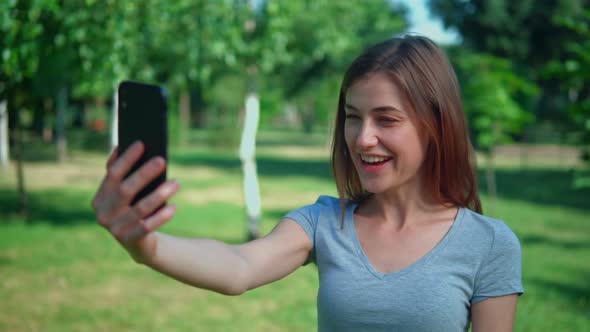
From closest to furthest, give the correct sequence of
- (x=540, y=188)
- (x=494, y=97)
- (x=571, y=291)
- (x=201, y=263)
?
(x=201, y=263) → (x=571, y=291) → (x=494, y=97) → (x=540, y=188)

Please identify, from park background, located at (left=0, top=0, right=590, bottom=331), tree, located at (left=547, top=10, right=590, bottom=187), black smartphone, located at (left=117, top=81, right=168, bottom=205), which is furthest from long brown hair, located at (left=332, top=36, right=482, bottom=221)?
tree, located at (left=547, top=10, right=590, bottom=187)

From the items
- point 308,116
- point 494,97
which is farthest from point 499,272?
point 308,116

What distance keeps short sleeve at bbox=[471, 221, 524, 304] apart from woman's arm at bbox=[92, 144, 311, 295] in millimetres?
568

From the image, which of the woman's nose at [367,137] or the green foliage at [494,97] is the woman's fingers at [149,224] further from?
the green foliage at [494,97]

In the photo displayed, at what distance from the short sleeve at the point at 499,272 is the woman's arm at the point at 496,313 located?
2 centimetres

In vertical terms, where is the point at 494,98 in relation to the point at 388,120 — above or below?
below

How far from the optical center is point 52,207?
46.0 ft

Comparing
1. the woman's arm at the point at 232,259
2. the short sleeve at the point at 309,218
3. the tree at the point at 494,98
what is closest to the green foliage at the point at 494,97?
the tree at the point at 494,98

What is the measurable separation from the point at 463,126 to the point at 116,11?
6110mm

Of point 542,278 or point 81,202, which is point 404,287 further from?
point 81,202

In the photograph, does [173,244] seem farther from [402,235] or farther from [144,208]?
[402,235]

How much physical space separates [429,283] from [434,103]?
556 mm

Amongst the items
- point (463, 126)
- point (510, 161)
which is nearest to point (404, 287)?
point (463, 126)

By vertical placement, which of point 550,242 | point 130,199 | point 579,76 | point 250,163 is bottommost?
point 550,242
